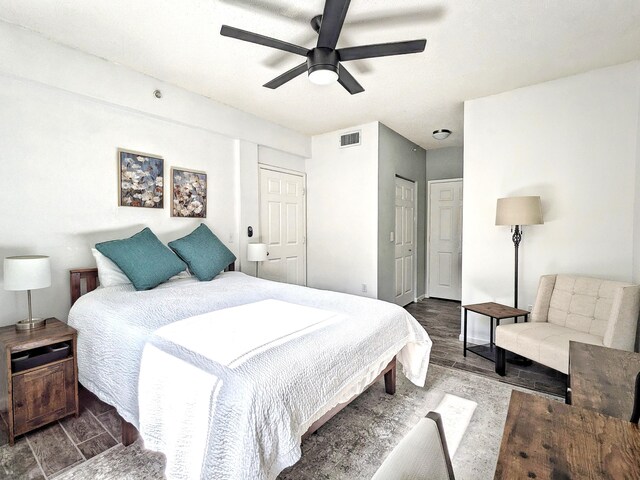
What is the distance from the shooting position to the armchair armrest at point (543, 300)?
285cm

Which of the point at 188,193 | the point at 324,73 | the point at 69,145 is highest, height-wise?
the point at 324,73

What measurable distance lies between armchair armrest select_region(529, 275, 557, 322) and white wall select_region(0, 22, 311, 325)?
3572 millimetres

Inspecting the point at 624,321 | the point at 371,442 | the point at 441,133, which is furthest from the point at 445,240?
the point at 371,442

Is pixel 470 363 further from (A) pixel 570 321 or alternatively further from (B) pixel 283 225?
(B) pixel 283 225

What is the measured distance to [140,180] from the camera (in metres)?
2.99

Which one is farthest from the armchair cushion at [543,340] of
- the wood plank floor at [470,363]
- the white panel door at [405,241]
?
the white panel door at [405,241]

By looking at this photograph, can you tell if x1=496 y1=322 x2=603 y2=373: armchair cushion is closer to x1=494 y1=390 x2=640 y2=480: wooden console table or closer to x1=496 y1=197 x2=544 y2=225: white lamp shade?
x1=496 y1=197 x2=544 y2=225: white lamp shade

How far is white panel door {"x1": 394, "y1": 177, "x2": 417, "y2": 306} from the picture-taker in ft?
16.3

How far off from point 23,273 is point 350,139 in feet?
12.4

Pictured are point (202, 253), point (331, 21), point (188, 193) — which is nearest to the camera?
point (331, 21)

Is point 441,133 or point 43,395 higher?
point 441,133

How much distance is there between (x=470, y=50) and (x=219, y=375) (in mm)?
2906

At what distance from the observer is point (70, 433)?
6.42 ft

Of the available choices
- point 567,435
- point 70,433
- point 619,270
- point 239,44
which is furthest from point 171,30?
point 619,270
